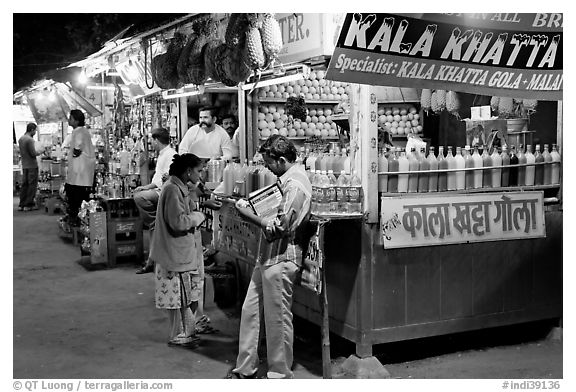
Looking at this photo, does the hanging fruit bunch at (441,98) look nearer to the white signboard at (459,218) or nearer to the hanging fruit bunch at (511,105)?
the hanging fruit bunch at (511,105)

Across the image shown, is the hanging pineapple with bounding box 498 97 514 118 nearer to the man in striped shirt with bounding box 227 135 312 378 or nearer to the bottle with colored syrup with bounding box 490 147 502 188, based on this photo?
the bottle with colored syrup with bounding box 490 147 502 188

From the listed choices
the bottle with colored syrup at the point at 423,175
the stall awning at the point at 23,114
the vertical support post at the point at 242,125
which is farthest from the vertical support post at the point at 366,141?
the stall awning at the point at 23,114

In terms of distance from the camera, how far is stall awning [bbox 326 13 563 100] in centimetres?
463

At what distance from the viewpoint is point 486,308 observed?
18.7ft

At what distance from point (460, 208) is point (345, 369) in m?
1.57

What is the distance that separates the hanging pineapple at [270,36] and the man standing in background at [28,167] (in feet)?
39.7

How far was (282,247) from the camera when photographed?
4.76 m

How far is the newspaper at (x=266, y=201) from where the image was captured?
15.7ft

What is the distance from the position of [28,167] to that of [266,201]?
41.6 feet

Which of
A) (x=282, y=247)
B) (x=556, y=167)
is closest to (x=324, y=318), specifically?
(x=282, y=247)

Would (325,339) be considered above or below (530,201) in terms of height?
below

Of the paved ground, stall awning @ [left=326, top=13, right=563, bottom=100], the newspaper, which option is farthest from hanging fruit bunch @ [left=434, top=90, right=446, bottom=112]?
the newspaper

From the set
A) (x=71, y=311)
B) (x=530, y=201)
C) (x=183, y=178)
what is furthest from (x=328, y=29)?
(x=71, y=311)

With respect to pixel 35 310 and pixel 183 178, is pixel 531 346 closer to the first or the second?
pixel 183 178
